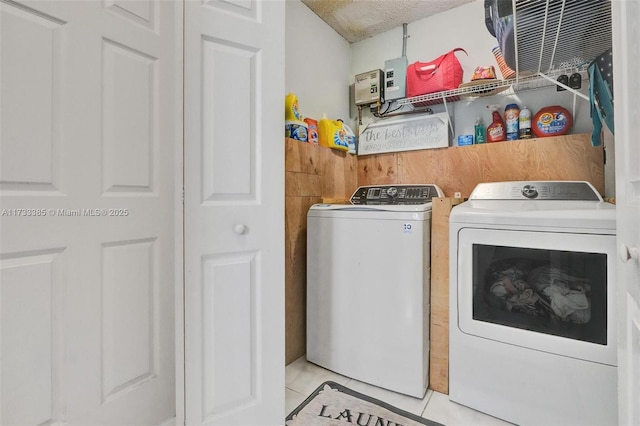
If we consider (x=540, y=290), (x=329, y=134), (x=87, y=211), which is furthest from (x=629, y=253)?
(x=329, y=134)

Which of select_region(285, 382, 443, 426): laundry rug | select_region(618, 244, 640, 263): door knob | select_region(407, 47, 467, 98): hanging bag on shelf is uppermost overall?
select_region(407, 47, 467, 98): hanging bag on shelf

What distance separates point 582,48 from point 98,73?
2126 mm

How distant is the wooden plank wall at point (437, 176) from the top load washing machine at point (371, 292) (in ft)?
0.23

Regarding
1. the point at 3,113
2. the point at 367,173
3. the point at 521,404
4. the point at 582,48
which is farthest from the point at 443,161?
the point at 3,113

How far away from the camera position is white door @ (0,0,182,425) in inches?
34.2

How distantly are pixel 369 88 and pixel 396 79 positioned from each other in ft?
0.76

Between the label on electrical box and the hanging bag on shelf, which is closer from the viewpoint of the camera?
the hanging bag on shelf

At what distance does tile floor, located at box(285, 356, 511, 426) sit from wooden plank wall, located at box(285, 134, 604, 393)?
9cm

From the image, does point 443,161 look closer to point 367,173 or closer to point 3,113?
point 367,173

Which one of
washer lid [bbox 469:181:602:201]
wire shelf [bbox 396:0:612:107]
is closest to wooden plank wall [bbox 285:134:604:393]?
washer lid [bbox 469:181:602:201]

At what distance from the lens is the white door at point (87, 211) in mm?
870

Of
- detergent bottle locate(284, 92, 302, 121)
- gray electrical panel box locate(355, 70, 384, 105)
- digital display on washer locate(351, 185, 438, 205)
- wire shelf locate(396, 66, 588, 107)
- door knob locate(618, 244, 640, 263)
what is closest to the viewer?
door knob locate(618, 244, 640, 263)

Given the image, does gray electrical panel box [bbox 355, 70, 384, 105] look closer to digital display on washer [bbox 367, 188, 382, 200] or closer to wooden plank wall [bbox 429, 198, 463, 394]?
digital display on washer [bbox 367, 188, 382, 200]

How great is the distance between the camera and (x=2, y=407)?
857mm
